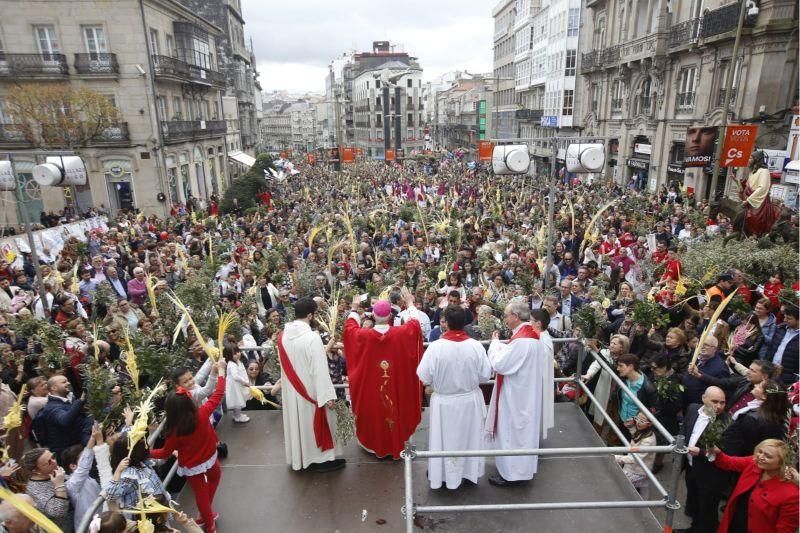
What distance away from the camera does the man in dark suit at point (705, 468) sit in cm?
427

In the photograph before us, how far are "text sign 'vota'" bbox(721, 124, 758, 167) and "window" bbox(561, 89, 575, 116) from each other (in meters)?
24.0

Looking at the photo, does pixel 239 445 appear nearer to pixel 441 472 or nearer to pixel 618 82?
pixel 441 472

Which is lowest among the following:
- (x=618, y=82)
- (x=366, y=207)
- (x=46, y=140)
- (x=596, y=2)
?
(x=366, y=207)

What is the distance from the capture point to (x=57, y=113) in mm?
23188

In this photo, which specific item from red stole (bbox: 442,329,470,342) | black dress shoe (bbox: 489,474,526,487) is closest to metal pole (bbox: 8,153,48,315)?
red stole (bbox: 442,329,470,342)

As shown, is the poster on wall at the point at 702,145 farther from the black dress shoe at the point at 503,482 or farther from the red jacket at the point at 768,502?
the black dress shoe at the point at 503,482

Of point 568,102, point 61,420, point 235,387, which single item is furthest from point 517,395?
point 568,102

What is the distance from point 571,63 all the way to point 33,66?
32.6 metres

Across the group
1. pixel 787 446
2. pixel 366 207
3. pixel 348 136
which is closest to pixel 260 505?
pixel 787 446

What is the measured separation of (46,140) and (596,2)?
3109 cm

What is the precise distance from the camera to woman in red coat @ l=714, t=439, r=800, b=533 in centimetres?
344

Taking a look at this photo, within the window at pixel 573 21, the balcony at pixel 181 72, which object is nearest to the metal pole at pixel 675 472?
the balcony at pixel 181 72

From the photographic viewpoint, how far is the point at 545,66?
42.1 meters

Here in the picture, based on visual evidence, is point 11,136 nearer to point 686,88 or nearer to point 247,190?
point 247,190
